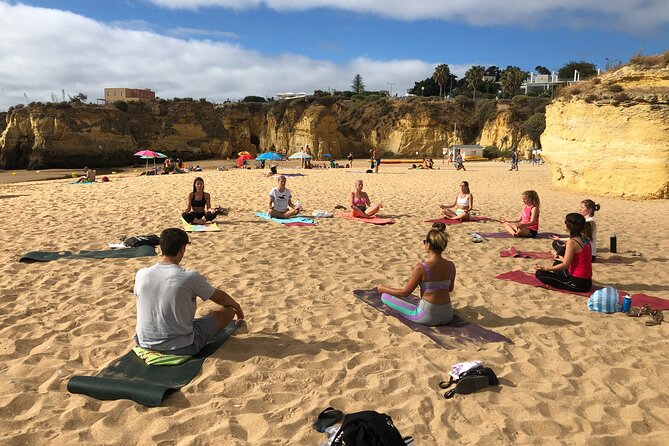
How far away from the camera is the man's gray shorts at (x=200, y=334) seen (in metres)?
3.77

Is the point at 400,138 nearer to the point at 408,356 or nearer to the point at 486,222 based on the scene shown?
the point at 486,222

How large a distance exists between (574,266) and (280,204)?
6352 millimetres

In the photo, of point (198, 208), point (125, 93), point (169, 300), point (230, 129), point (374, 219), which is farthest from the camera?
point (125, 93)

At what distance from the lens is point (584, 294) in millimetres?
5664

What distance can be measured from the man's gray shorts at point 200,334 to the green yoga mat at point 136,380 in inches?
2.7

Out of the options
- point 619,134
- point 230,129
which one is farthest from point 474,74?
point 619,134

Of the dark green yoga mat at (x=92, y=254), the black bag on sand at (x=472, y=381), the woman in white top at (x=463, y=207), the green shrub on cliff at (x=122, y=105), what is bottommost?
the black bag on sand at (x=472, y=381)

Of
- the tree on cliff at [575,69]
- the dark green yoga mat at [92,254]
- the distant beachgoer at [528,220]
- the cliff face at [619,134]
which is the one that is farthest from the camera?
the tree on cliff at [575,69]

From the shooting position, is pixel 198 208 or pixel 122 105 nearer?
pixel 198 208

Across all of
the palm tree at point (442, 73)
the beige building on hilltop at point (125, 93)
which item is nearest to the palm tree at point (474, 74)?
the palm tree at point (442, 73)

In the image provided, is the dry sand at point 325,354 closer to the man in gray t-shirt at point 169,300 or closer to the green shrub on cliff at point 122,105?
the man in gray t-shirt at point 169,300

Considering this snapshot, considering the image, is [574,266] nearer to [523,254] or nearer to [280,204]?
[523,254]

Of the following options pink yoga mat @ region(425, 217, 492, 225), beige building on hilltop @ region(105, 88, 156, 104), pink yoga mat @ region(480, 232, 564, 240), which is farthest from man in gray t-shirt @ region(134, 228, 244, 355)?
beige building on hilltop @ region(105, 88, 156, 104)

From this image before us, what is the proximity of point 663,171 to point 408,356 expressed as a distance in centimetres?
1486
